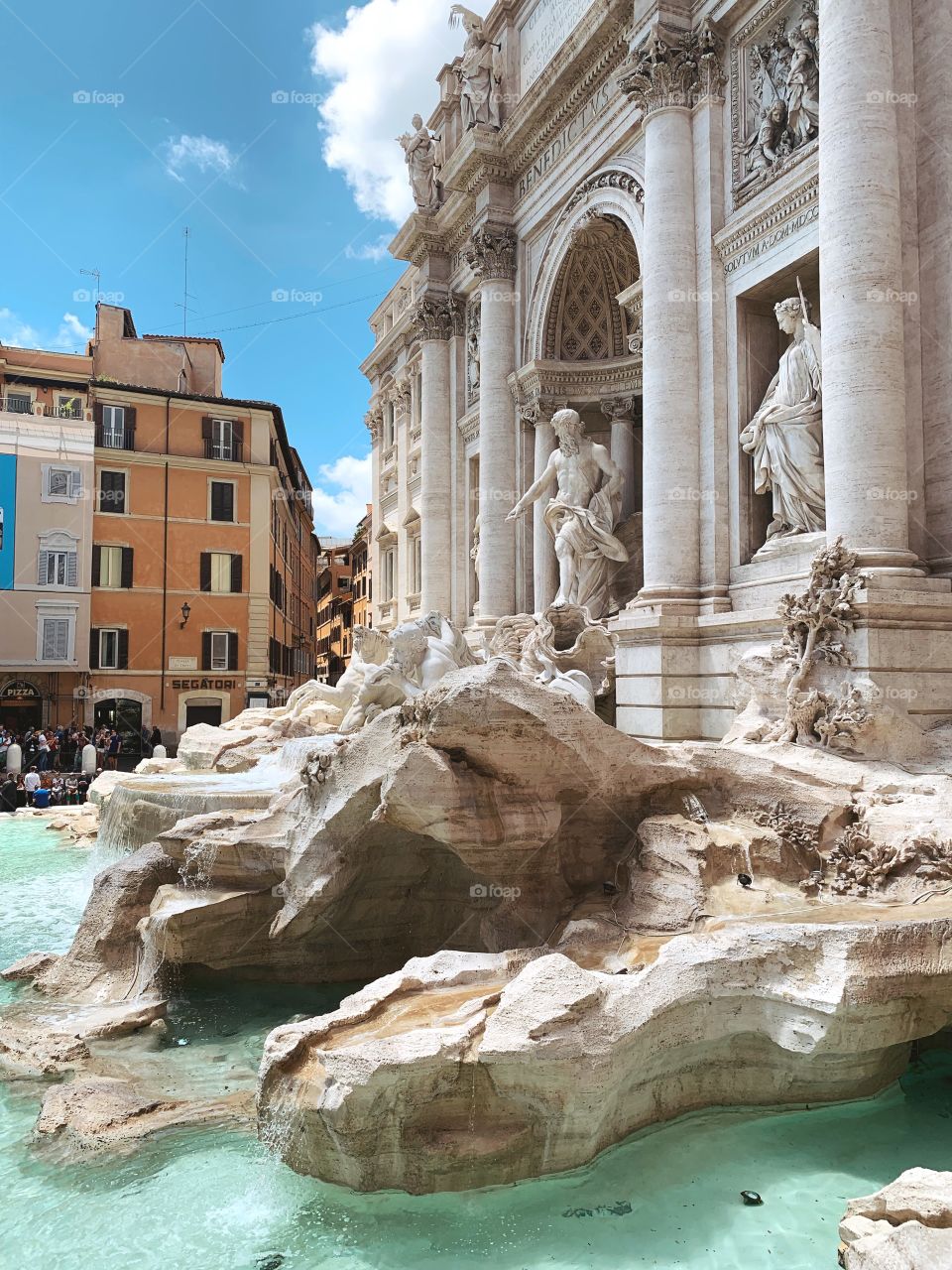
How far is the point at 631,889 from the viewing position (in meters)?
6.23

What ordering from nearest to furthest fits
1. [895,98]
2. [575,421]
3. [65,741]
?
[895,98]
[575,421]
[65,741]

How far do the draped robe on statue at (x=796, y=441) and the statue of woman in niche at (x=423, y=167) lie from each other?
13.2 m

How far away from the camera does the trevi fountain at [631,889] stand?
4.33m

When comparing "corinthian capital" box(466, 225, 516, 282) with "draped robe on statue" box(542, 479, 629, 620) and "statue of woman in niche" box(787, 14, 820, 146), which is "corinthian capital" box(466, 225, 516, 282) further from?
"statue of woman in niche" box(787, 14, 820, 146)

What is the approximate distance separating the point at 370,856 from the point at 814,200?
8.68 metres

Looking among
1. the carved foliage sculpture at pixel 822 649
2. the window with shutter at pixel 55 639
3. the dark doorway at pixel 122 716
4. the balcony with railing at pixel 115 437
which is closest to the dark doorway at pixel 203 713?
the dark doorway at pixel 122 716

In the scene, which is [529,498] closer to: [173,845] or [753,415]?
[753,415]

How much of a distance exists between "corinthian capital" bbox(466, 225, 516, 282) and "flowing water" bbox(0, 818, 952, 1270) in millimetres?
16368

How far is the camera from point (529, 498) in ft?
52.9

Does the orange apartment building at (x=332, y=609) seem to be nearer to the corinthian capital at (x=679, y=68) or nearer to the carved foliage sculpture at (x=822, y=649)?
the corinthian capital at (x=679, y=68)

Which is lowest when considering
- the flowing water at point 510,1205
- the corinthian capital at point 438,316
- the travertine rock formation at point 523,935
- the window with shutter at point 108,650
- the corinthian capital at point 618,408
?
the flowing water at point 510,1205

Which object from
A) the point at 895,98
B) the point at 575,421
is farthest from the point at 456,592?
the point at 895,98
